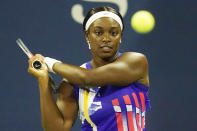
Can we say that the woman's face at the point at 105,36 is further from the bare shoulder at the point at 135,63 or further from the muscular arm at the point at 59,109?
the muscular arm at the point at 59,109

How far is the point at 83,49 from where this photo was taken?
2.28 meters

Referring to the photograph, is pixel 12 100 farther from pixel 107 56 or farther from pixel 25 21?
pixel 107 56

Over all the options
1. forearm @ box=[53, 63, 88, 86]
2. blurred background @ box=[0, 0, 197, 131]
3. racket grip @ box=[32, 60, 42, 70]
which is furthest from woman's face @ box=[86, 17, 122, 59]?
blurred background @ box=[0, 0, 197, 131]

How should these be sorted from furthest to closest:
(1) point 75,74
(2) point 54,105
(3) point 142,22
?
(3) point 142,22 → (2) point 54,105 → (1) point 75,74

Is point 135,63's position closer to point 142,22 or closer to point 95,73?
point 95,73

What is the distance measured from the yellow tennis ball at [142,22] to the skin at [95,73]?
0.74m

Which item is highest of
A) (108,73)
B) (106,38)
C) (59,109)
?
(106,38)

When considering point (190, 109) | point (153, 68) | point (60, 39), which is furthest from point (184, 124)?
point (60, 39)

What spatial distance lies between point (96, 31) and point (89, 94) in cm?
23

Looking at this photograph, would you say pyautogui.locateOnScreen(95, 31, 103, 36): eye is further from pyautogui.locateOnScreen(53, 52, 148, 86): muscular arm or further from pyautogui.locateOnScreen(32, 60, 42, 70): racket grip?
pyautogui.locateOnScreen(32, 60, 42, 70): racket grip

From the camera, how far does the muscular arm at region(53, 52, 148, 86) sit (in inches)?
55.8

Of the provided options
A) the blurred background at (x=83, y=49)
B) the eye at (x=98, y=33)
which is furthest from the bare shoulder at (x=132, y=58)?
the blurred background at (x=83, y=49)

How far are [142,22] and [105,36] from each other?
33.8 inches

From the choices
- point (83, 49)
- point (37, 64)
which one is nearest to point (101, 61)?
point (37, 64)
